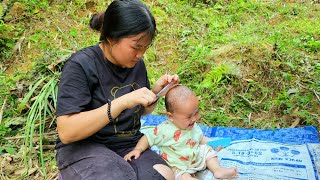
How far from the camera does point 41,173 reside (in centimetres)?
275

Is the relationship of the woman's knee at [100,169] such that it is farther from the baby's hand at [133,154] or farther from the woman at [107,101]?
the baby's hand at [133,154]

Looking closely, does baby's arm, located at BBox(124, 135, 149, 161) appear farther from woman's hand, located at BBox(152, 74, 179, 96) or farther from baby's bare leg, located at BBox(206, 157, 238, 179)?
baby's bare leg, located at BBox(206, 157, 238, 179)

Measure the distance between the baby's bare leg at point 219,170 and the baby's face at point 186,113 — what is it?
1.17 ft

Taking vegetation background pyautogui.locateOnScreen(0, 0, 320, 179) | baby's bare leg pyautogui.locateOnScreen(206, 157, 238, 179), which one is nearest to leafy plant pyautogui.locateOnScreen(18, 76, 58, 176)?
vegetation background pyautogui.locateOnScreen(0, 0, 320, 179)

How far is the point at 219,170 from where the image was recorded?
Answer: 240 centimetres

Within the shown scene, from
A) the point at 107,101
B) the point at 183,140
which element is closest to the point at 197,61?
the point at 183,140

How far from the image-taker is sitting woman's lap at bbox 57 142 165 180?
180 cm

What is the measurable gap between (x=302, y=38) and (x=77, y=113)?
11.7ft

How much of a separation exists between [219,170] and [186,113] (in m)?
0.51

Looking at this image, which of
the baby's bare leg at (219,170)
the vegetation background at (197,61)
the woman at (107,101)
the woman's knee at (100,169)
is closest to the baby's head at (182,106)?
the woman at (107,101)

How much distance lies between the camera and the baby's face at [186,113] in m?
2.24

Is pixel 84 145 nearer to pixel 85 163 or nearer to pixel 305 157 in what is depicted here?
pixel 85 163

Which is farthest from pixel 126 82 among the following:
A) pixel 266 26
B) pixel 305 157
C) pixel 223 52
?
pixel 266 26

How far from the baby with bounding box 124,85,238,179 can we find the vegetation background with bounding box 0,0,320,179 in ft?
2.89
